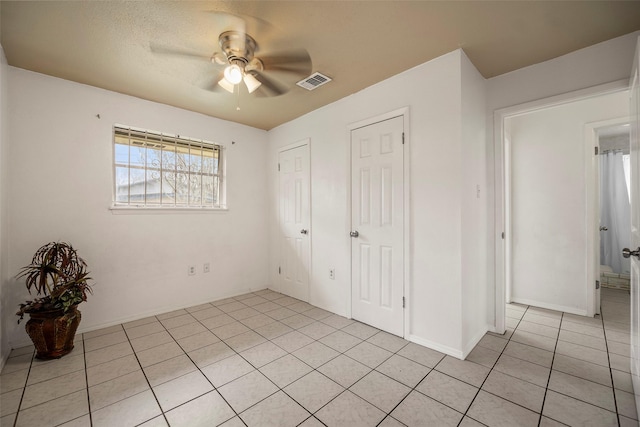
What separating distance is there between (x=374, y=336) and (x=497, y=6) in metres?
2.79

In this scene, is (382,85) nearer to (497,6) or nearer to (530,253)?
(497,6)

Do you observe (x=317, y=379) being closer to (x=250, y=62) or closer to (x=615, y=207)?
(x=250, y=62)

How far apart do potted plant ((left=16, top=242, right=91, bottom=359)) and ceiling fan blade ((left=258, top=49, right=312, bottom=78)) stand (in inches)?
98.6

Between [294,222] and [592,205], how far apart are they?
3.62 metres

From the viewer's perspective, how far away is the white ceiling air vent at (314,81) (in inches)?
100

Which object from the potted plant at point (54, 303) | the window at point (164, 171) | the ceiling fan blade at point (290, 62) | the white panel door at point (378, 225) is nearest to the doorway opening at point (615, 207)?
the white panel door at point (378, 225)

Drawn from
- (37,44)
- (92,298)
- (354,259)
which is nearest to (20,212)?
(92,298)

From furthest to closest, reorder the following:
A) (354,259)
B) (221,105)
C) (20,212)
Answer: (221,105), (354,259), (20,212)

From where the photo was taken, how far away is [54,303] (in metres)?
2.25

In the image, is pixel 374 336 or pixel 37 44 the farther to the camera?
pixel 374 336

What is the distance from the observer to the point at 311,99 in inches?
Result: 122

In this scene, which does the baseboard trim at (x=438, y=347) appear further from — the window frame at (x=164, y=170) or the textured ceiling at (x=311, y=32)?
the window frame at (x=164, y=170)

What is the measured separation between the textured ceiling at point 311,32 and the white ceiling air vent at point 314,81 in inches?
3.5

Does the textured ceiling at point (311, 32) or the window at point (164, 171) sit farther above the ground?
the textured ceiling at point (311, 32)
